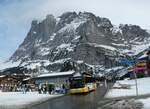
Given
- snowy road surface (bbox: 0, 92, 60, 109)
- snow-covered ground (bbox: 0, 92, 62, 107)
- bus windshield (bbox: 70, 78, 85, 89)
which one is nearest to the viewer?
snowy road surface (bbox: 0, 92, 60, 109)

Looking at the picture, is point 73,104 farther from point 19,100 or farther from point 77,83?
point 77,83

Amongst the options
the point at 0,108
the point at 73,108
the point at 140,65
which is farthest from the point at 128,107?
the point at 140,65

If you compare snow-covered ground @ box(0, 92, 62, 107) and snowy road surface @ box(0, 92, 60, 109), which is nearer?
snowy road surface @ box(0, 92, 60, 109)

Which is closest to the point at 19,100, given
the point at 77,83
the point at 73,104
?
the point at 73,104

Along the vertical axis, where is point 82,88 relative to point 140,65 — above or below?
below

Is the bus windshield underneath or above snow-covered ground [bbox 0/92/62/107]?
above

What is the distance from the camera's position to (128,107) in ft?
85.4

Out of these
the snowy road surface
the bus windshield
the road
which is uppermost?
the bus windshield

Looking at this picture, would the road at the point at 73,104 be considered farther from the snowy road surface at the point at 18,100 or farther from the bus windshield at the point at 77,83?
the bus windshield at the point at 77,83

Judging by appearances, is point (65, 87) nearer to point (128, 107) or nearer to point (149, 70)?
point (149, 70)

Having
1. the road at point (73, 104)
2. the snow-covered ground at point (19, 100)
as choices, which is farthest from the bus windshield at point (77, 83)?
the road at point (73, 104)

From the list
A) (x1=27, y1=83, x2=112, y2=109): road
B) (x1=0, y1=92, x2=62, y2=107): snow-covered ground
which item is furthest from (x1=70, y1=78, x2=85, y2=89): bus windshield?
(x1=27, y1=83, x2=112, y2=109): road

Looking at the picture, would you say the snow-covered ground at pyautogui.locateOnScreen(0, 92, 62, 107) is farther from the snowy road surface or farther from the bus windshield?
the bus windshield

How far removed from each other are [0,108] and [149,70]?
295ft
